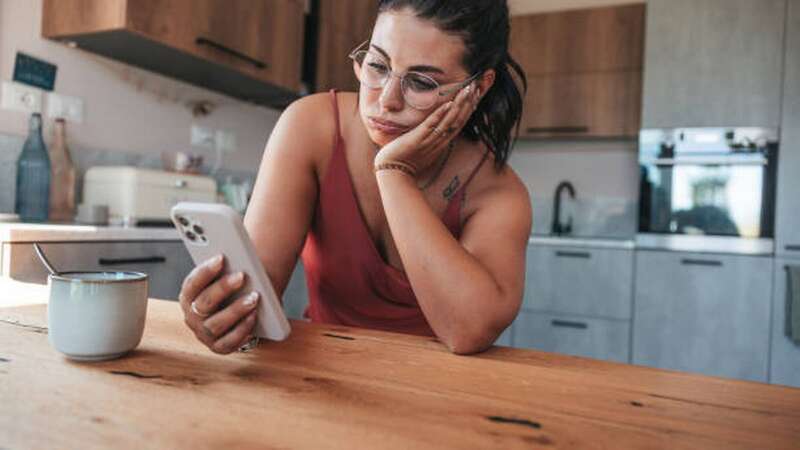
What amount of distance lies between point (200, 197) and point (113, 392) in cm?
206

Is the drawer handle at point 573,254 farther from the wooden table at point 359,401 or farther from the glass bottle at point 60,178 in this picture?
the wooden table at point 359,401

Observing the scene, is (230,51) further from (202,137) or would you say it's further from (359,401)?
(359,401)

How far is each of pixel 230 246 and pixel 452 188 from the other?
663mm

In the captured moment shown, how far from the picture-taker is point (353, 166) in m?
1.23

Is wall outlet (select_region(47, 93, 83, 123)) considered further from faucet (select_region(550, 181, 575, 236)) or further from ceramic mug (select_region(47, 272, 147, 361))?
faucet (select_region(550, 181, 575, 236))

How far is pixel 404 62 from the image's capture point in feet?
3.13

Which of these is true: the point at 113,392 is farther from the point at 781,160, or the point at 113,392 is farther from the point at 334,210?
the point at 781,160

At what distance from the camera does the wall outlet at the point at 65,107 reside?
222 centimetres

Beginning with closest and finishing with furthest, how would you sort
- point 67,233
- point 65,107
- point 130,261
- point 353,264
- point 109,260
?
point 353,264, point 67,233, point 109,260, point 130,261, point 65,107

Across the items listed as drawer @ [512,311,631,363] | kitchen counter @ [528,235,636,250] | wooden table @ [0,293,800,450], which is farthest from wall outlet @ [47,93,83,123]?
drawer @ [512,311,631,363]

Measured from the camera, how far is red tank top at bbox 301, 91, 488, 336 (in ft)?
3.86

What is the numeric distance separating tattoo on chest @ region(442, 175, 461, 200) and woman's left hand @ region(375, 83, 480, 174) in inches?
6.6

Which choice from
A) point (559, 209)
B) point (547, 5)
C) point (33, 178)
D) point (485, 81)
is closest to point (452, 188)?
point (485, 81)

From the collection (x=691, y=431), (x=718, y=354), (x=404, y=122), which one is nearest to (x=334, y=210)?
(x=404, y=122)
